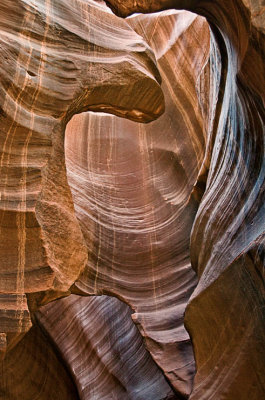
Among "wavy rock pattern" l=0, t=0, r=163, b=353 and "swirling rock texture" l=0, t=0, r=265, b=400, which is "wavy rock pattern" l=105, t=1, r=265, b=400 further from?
"wavy rock pattern" l=0, t=0, r=163, b=353

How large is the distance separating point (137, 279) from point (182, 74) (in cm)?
316

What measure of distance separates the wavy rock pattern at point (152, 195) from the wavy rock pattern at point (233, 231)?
116 centimetres

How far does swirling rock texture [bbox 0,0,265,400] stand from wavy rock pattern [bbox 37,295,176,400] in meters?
0.02

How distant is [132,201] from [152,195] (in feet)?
0.99

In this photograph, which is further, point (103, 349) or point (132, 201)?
point (132, 201)

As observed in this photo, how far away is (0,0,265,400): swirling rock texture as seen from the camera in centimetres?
549

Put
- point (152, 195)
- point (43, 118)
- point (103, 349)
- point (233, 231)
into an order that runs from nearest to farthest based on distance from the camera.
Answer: point (43, 118), point (233, 231), point (103, 349), point (152, 195)

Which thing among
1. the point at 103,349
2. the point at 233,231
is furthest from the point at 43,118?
the point at 103,349

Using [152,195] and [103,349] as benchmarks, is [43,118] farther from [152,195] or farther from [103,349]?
[103,349]

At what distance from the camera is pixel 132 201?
8742 millimetres

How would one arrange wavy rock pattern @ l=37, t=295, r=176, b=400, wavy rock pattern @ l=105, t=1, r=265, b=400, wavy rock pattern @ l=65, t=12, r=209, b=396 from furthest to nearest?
wavy rock pattern @ l=65, t=12, r=209, b=396
wavy rock pattern @ l=37, t=295, r=176, b=400
wavy rock pattern @ l=105, t=1, r=265, b=400

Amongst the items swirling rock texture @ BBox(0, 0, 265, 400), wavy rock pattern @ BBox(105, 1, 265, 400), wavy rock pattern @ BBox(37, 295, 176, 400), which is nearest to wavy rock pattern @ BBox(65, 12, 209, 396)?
swirling rock texture @ BBox(0, 0, 265, 400)

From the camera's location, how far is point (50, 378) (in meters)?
7.57

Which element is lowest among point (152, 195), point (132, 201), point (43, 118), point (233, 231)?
point (132, 201)
